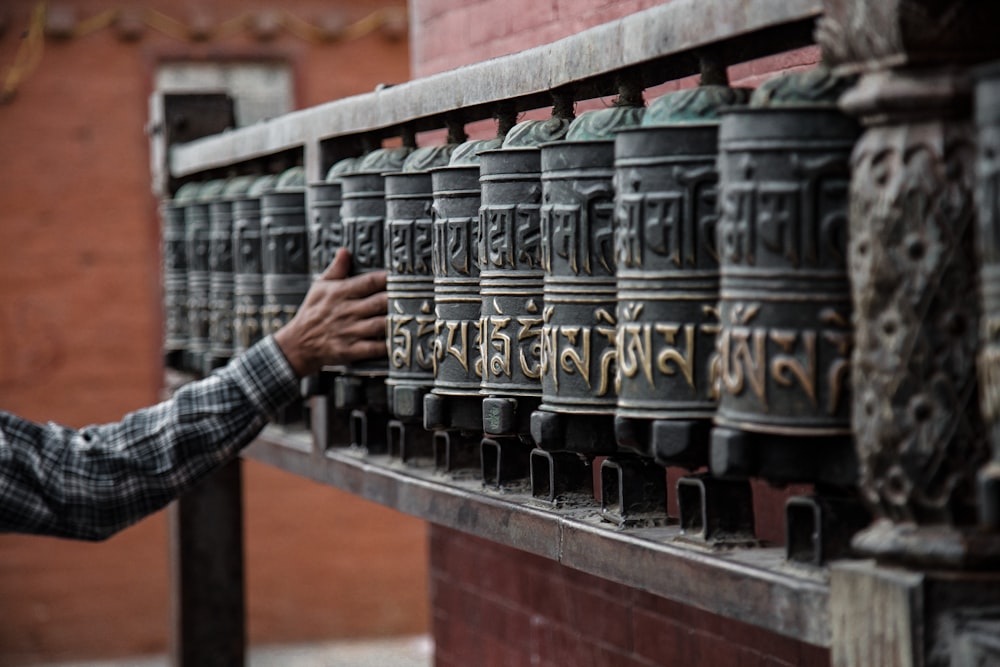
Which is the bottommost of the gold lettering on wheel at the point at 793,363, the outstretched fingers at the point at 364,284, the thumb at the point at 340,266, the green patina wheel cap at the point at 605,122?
the gold lettering on wheel at the point at 793,363

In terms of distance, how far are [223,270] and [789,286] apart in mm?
2211

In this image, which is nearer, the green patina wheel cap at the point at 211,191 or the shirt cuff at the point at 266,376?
the shirt cuff at the point at 266,376

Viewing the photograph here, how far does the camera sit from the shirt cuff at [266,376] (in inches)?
112

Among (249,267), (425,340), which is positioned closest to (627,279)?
(425,340)

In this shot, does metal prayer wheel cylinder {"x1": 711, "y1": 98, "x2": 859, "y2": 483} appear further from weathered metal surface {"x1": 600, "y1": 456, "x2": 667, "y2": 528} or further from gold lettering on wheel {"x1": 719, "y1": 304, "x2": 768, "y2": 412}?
weathered metal surface {"x1": 600, "y1": 456, "x2": 667, "y2": 528}

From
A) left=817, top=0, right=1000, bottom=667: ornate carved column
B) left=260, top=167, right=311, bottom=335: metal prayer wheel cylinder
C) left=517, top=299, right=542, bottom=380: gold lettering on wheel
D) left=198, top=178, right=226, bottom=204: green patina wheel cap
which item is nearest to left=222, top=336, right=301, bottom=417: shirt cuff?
left=260, top=167, right=311, bottom=335: metal prayer wheel cylinder

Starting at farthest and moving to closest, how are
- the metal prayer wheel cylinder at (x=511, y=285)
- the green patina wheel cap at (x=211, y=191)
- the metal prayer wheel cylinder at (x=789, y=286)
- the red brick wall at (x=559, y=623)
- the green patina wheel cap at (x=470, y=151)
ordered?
1. the green patina wheel cap at (x=211, y=191)
2. the red brick wall at (x=559, y=623)
3. the green patina wheel cap at (x=470, y=151)
4. the metal prayer wheel cylinder at (x=511, y=285)
5. the metal prayer wheel cylinder at (x=789, y=286)

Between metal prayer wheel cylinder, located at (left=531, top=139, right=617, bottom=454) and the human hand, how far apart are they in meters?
0.75

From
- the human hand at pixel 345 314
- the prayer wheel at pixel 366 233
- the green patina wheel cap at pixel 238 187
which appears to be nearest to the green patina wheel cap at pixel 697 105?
the prayer wheel at pixel 366 233

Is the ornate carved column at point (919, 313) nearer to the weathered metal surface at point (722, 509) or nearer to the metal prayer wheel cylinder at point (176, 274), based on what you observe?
the weathered metal surface at point (722, 509)

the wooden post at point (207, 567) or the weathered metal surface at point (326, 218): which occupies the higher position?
the weathered metal surface at point (326, 218)

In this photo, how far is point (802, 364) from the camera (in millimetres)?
1451

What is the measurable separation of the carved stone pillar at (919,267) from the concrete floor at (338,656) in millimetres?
6570

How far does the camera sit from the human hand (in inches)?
102
